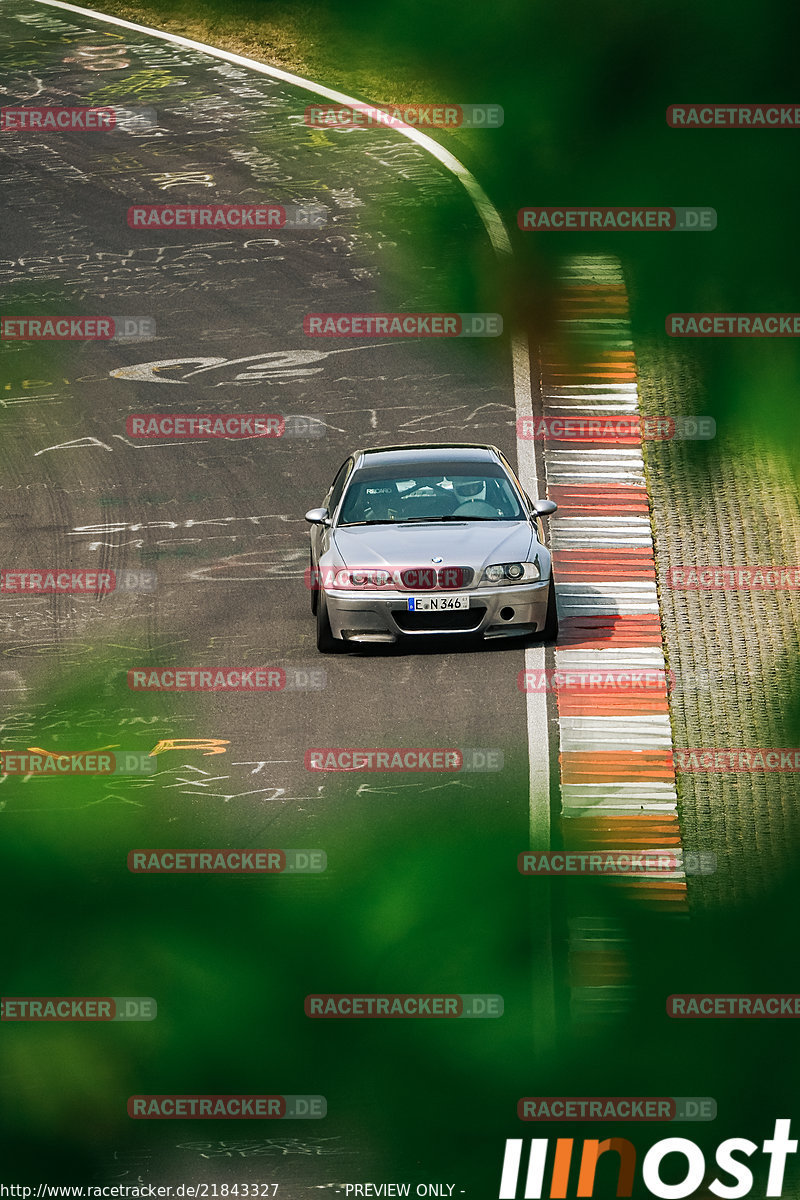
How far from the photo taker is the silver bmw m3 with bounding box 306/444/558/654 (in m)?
15.4

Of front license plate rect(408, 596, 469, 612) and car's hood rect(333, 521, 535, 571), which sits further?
car's hood rect(333, 521, 535, 571)

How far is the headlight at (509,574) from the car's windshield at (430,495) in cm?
91

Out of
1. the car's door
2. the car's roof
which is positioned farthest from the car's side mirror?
the car's door

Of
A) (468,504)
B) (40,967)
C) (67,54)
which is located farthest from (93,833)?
(67,54)

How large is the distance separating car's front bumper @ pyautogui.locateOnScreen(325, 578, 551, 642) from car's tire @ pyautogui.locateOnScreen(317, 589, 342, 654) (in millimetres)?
279

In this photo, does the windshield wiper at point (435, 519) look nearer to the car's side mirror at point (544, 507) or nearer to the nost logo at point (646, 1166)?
the car's side mirror at point (544, 507)

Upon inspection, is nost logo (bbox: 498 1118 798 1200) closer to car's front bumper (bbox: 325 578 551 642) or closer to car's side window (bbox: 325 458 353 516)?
car's front bumper (bbox: 325 578 551 642)

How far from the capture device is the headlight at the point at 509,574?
1552 cm

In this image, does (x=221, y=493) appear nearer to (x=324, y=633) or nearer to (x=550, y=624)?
(x=324, y=633)

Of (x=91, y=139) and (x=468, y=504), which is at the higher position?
(x=91, y=139)

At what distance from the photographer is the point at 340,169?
27.0m

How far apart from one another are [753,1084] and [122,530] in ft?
32.4

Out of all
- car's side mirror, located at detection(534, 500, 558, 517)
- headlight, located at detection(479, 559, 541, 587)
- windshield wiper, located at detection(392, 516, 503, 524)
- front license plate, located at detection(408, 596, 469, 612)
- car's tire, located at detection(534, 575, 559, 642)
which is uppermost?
car's side mirror, located at detection(534, 500, 558, 517)

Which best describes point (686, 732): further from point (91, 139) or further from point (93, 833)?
point (91, 139)
